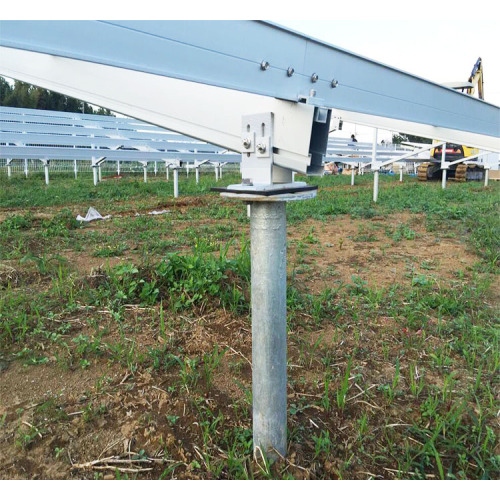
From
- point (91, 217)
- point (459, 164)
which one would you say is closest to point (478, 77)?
point (459, 164)

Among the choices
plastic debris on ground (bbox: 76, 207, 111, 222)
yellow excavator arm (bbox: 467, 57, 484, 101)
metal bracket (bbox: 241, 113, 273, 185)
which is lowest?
plastic debris on ground (bbox: 76, 207, 111, 222)

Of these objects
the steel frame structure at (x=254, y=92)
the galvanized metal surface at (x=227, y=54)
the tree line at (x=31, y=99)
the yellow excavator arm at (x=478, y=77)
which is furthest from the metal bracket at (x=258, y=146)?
the tree line at (x=31, y=99)

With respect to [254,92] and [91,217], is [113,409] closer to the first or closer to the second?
[254,92]

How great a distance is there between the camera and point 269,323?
1.40 metres

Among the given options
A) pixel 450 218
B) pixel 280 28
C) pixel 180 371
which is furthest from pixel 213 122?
pixel 450 218

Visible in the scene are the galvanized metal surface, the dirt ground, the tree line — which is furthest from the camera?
the tree line

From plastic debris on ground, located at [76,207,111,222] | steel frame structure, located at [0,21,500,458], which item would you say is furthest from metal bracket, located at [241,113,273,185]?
plastic debris on ground, located at [76,207,111,222]

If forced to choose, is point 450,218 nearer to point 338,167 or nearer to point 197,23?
point 197,23

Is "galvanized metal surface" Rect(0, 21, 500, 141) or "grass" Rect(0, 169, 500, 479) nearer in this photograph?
"galvanized metal surface" Rect(0, 21, 500, 141)

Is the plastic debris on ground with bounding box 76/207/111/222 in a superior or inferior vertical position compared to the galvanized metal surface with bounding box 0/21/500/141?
inferior

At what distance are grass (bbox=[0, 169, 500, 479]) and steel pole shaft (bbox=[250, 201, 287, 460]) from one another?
151mm

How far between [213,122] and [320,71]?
1.30 ft

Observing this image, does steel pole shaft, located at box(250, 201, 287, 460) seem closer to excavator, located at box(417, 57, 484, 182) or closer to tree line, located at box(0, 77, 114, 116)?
excavator, located at box(417, 57, 484, 182)

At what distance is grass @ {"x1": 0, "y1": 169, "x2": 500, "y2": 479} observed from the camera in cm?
165
